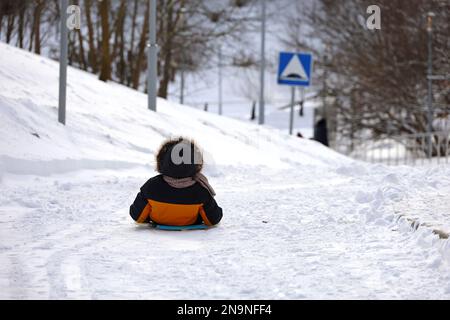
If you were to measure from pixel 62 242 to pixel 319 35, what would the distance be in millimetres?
34936

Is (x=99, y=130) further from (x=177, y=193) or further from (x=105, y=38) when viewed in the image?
(x=105, y=38)

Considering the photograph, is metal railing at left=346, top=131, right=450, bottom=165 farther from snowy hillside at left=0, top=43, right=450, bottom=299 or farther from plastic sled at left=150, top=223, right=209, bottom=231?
plastic sled at left=150, top=223, right=209, bottom=231

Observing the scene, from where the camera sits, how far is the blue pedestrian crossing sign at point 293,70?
68.7 ft

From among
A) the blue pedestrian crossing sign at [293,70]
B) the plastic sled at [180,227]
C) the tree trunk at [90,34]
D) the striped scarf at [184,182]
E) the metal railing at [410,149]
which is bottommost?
the metal railing at [410,149]

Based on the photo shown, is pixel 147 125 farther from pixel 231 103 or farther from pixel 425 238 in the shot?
pixel 231 103

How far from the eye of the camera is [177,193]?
307 inches

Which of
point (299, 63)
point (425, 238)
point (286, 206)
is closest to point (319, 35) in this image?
point (299, 63)

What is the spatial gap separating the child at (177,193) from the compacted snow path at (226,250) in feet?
0.62

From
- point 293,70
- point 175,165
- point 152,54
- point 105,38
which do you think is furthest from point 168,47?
point 175,165

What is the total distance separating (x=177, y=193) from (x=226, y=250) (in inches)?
46.0

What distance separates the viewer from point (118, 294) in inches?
203

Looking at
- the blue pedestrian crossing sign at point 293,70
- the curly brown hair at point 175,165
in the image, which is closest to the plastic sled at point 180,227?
the curly brown hair at point 175,165

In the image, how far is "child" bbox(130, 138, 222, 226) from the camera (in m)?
7.80

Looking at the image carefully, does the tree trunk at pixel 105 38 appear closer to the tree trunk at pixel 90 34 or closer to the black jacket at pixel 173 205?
the tree trunk at pixel 90 34
